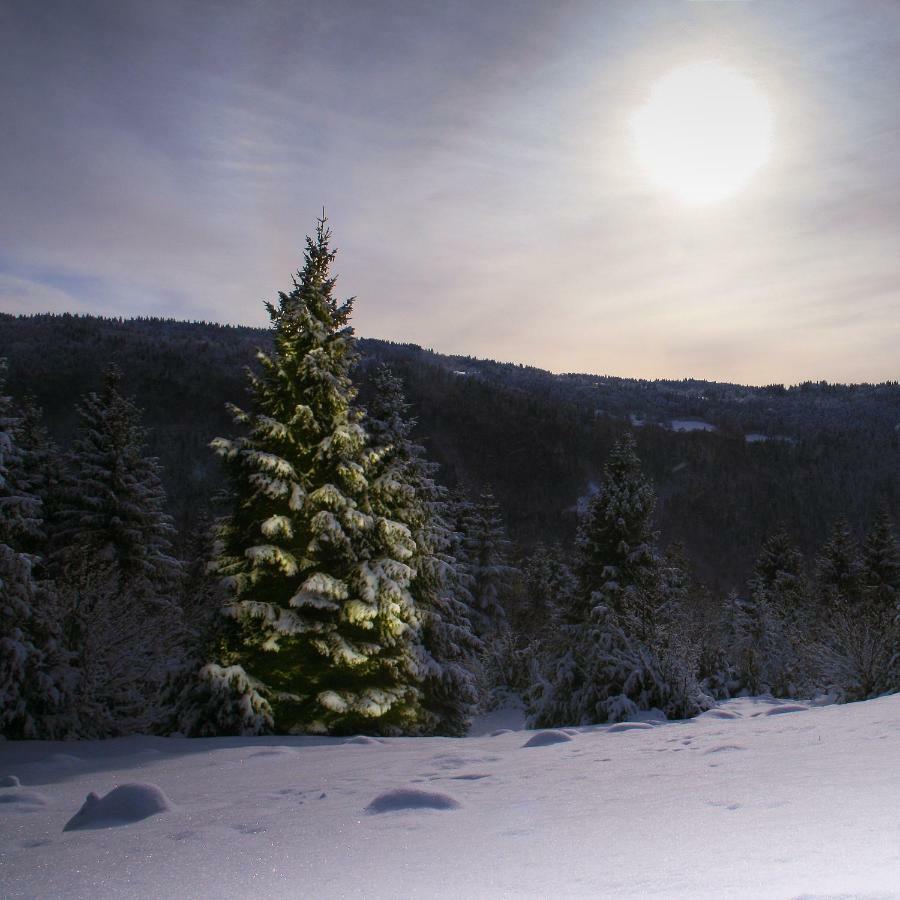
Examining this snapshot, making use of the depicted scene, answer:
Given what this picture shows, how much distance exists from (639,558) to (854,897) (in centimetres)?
2286

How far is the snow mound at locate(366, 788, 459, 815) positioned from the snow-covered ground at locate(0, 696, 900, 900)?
11mm

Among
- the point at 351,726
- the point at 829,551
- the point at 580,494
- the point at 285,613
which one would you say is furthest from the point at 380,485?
the point at 580,494

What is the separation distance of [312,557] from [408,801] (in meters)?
9.23

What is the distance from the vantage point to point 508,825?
10.6 ft

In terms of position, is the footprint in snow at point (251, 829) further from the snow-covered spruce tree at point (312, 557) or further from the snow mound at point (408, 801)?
the snow-covered spruce tree at point (312, 557)

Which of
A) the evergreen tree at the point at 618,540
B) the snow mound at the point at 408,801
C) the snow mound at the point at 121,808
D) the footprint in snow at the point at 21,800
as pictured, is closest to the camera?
the snow mound at the point at 408,801

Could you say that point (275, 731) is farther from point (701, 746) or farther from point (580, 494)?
point (580, 494)

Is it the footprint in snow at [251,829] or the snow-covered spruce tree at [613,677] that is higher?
the footprint in snow at [251,829]

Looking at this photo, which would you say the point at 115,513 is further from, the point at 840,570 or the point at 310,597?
the point at 840,570

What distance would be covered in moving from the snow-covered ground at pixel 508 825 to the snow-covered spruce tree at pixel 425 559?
8.83m

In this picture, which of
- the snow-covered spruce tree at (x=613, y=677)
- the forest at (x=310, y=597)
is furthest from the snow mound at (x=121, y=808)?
the snow-covered spruce tree at (x=613, y=677)

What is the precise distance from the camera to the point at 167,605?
21.5 metres

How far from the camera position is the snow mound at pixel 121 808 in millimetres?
3852

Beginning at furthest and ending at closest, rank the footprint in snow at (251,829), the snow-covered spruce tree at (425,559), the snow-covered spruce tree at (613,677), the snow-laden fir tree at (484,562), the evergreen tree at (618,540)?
the snow-laden fir tree at (484,562) → the evergreen tree at (618,540) → the snow-covered spruce tree at (425,559) → the snow-covered spruce tree at (613,677) → the footprint in snow at (251,829)
